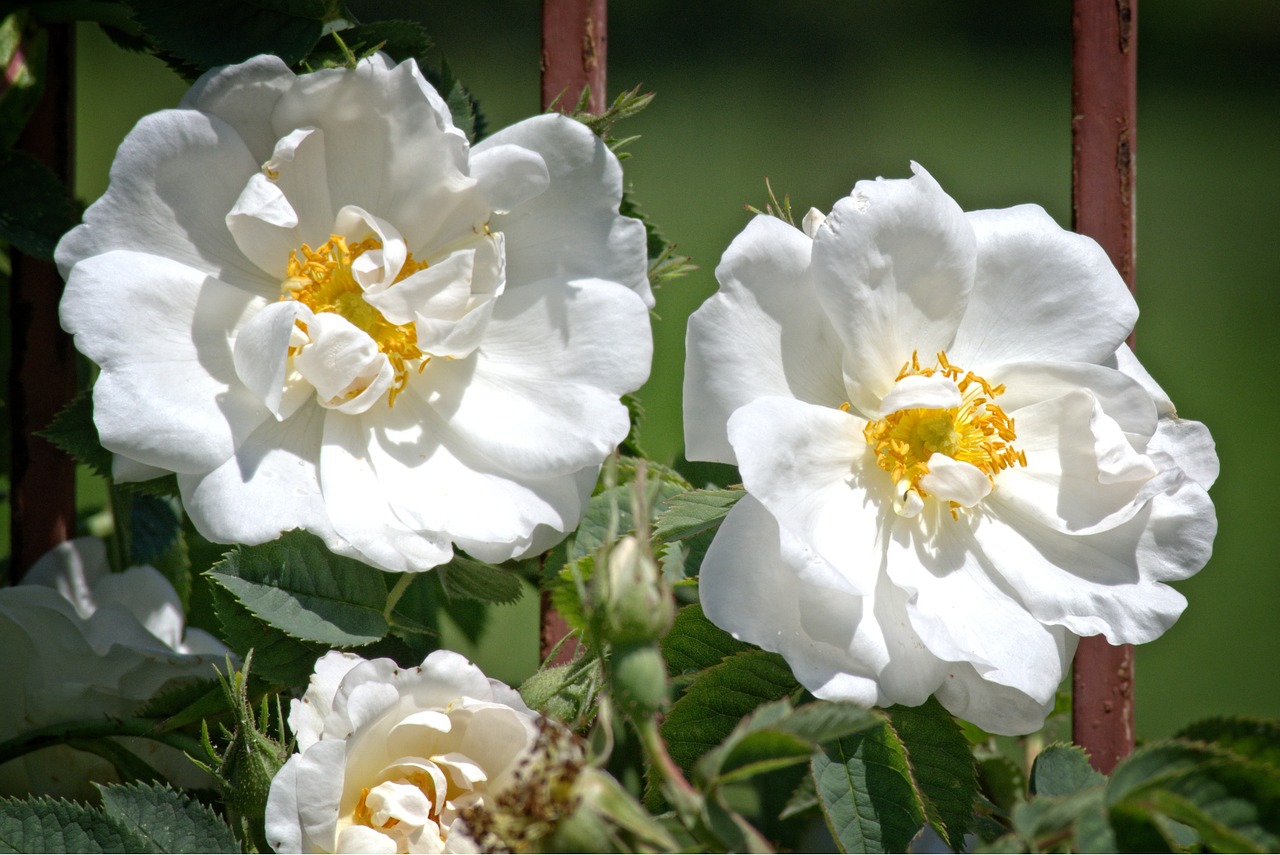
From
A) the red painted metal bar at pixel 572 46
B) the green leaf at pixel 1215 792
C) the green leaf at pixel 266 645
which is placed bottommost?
the green leaf at pixel 266 645

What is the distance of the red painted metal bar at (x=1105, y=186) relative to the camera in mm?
646

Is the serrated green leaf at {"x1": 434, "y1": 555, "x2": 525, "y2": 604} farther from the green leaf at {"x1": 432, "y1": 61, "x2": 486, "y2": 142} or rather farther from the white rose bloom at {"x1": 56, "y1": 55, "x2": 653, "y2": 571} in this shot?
the green leaf at {"x1": 432, "y1": 61, "x2": 486, "y2": 142}

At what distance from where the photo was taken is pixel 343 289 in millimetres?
581

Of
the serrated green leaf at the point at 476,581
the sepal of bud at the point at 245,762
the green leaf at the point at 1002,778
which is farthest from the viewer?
the green leaf at the point at 1002,778

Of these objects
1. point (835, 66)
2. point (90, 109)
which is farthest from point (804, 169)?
point (90, 109)

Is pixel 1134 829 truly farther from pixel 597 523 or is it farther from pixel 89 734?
pixel 89 734

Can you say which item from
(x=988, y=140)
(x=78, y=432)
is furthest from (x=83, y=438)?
(x=988, y=140)

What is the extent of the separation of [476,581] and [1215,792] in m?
0.33

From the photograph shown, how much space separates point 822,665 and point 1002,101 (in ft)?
9.78

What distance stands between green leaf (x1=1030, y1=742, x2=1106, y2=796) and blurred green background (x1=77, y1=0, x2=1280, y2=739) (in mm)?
1322

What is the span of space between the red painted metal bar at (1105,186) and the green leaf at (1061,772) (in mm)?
86

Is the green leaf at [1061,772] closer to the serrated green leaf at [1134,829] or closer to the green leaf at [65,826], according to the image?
the serrated green leaf at [1134,829]

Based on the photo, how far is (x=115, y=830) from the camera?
0.48m

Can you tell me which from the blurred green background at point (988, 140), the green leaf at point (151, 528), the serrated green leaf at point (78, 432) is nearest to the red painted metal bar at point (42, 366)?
the green leaf at point (151, 528)
